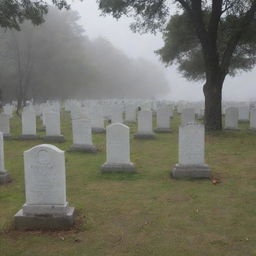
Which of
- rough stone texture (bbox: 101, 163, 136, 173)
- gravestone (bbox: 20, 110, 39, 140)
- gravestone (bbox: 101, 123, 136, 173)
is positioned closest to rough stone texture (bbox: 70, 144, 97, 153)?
gravestone (bbox: 101, 123, 136, 173)

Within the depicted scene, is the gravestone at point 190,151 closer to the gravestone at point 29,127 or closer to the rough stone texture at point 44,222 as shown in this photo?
the rough stone texture at point 44,222

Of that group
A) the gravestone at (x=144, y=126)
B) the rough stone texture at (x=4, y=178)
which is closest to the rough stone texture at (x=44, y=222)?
the rough stone texture at (x=4, y=178)

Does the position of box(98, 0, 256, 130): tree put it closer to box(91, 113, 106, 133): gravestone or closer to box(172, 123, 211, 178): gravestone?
box(91, 113, 106, 133): gravestone

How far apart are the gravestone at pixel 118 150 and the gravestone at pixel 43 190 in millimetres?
3487

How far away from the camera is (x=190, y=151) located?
9227 mm

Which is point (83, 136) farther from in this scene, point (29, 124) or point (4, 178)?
point (4, 178)

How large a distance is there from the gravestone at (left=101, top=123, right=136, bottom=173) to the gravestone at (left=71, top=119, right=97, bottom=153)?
9.30 feet

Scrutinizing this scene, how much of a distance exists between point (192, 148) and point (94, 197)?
9.21 ft

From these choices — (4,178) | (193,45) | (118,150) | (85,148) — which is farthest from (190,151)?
(193,45)

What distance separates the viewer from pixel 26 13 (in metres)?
16.0

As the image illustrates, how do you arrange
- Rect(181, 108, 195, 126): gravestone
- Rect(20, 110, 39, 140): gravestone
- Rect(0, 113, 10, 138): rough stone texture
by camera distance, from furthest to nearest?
Rect(181, 108, 195, 126): gravestone, Rect(0, 113, 10, 138): rough stone texture, Rect(20, 110, 39, 140): gravestone

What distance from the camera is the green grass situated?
17.5 feet

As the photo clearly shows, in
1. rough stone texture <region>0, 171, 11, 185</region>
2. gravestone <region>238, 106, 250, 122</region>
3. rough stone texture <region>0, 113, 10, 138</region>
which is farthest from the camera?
gravestone <region>238, 106, 250, 122</region>

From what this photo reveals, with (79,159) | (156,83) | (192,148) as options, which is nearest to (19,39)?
(79,159)
